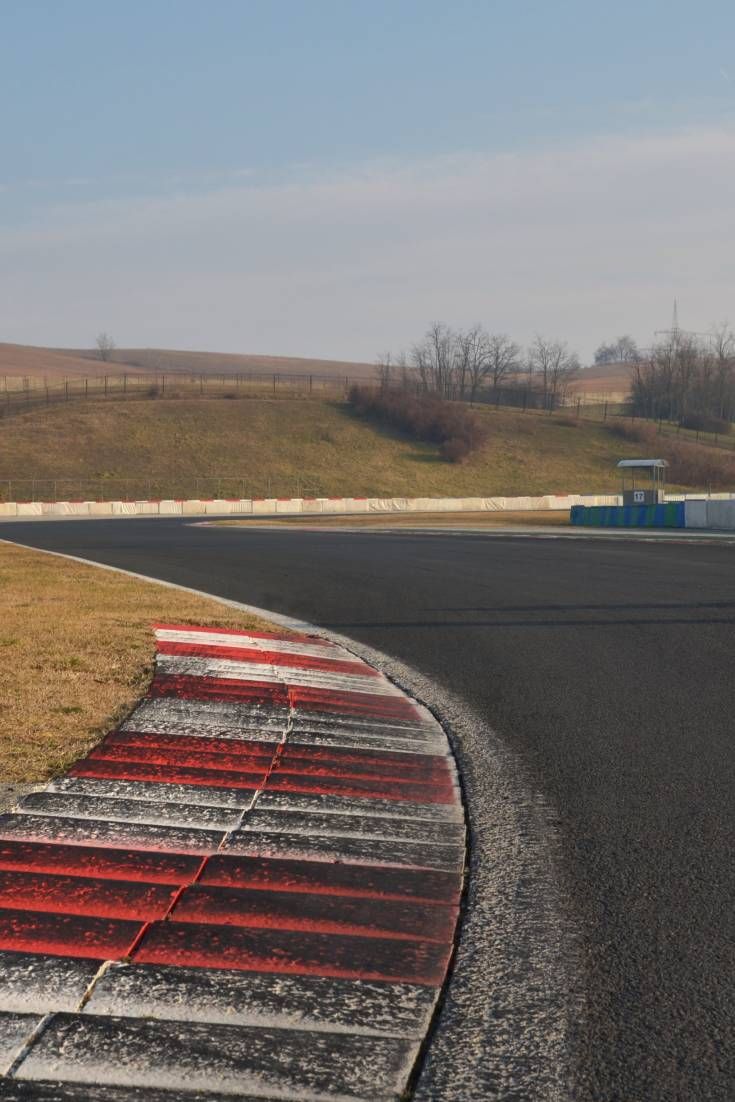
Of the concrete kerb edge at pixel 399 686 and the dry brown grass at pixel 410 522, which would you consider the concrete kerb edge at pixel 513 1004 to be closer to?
the concrete kerb edge at pixel 399 686

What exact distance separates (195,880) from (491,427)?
97915mm

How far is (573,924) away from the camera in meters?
4.54

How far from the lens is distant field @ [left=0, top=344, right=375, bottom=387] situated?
150 meters

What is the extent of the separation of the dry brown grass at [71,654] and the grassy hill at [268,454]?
193 feet

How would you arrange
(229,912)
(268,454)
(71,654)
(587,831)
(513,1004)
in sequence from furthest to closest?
(268,454) < (71,654) < (587,831) < (229,912) < (513,1004)

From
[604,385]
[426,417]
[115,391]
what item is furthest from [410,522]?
[604,385]

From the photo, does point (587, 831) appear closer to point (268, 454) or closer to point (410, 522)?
point (410, 522)

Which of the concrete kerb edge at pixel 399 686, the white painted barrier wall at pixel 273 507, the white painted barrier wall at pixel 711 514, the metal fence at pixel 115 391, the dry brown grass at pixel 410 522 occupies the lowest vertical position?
the white painted barrier wall at pixel 273 507

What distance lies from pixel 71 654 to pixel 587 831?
18.2 feet

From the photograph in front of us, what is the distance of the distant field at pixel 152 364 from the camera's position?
150m

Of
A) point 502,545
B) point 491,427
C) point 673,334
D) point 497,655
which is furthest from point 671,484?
point 497,655

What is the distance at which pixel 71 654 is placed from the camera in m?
10.0

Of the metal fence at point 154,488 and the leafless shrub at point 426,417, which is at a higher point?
the leafless shrub at point 426,417

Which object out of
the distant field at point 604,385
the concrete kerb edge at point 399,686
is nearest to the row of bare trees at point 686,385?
the distant field at point 604,385
